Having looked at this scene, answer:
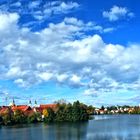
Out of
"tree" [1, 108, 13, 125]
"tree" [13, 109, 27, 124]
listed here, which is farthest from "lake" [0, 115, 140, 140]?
"tree" [13, 109, 27, 124]

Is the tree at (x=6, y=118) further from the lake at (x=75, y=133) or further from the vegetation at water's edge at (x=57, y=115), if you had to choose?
the lake at (x=75, y=133)

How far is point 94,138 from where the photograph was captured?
64.9 metres

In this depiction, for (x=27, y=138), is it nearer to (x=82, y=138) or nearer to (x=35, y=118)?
(x=82, y=138)

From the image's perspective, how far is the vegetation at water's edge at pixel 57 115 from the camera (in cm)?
12650

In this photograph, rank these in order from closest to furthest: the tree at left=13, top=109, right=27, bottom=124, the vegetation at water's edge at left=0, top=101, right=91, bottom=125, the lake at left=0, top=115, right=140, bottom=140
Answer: the lake at left=0, top=115, right=140, bottom=140, the vegetation at water's edge at left=0, top=101, right=91, bottom=125, the tree at left=13, top=109, right=27, bottom=124

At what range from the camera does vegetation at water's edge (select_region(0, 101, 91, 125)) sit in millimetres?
126500

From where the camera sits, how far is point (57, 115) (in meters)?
132

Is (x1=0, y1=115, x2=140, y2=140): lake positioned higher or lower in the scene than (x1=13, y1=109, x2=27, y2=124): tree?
lower

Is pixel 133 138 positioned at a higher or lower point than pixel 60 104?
lower

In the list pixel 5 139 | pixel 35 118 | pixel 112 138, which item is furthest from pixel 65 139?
pixel 35 118

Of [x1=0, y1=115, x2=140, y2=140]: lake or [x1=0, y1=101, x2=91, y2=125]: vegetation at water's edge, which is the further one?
[x1=0, y1=101, x2=91, y2=125]: vegetation at water's edge

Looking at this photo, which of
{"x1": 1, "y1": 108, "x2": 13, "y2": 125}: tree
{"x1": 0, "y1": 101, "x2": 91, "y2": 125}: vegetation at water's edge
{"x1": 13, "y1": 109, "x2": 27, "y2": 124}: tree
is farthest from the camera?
{"x1": 13, "y1": 109, "x2": 27, "y2": 124}: tree

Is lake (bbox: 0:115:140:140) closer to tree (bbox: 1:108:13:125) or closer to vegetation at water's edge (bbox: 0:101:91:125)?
tree (bbox: 1:108:13:125)

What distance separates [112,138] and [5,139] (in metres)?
20.1
